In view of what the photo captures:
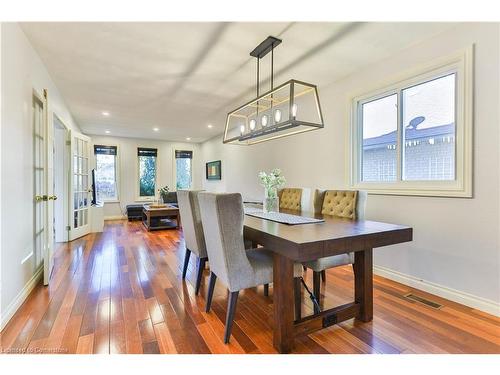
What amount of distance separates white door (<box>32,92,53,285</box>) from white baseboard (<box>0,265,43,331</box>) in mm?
105

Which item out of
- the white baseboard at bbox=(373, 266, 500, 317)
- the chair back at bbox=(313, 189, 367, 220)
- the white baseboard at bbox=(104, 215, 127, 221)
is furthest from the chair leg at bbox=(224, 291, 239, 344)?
the white baseboard at bbox=(104, 215, 127, 221)

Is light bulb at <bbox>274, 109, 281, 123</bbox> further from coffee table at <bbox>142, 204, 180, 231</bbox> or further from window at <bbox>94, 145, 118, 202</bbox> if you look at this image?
window at <bbox>94, 145, 118, 202</bbox>

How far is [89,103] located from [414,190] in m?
5.13

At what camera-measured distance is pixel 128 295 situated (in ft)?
7.98

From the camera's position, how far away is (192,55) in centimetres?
273

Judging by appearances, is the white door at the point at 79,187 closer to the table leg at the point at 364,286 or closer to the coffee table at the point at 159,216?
the coffee table at the point at 159,216

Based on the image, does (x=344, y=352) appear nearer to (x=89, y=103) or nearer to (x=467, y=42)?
(x=467, y=42)

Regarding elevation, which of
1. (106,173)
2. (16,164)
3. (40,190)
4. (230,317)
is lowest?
(230,317)

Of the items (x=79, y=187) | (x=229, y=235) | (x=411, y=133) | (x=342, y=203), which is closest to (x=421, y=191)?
(x=411, y=133)

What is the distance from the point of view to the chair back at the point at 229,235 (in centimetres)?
165

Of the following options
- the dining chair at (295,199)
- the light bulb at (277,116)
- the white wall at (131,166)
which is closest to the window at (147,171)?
the white wall at (131,166)

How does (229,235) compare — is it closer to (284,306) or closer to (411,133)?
(284,306)

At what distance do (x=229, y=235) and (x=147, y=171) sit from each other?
7.22m

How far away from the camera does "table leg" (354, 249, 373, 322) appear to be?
6.50 feet
